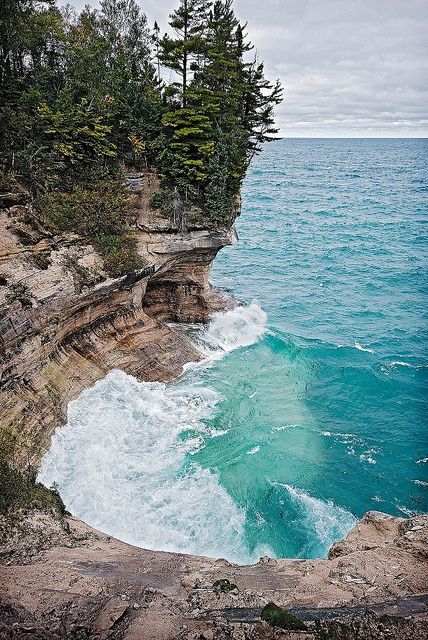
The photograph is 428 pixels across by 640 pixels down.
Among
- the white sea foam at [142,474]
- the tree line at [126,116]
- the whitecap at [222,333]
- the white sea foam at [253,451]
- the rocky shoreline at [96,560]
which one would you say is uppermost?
the tree line at [126,116]

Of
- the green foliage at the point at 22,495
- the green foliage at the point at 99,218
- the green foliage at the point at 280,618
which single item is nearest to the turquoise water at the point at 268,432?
the green foliage at the point at 22,495

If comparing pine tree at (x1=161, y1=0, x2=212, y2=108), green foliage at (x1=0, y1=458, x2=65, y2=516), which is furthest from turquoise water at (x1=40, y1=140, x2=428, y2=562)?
pine tree at (x1=161, y1=0, x2=212, y2=108)

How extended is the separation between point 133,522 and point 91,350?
8.81 m

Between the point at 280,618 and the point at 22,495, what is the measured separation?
26.2ft

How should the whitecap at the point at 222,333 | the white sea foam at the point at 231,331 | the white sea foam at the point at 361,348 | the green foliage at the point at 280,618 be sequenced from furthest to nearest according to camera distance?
the white sea foam at the point at 361,348 → the white sea foam at the point at 231,331 → the whitecap at the point at 222,333 → the green foliage at the point at 280,618

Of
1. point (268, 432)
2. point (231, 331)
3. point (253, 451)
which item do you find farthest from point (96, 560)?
point (231, 331)

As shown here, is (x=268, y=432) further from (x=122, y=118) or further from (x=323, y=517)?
(x=122, y=118)

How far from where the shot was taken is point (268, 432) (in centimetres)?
2155

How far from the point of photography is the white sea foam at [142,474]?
1530 cm

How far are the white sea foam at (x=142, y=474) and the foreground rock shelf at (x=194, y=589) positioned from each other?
3.65 metres

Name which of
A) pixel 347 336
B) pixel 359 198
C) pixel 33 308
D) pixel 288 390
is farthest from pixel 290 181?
pixel 33 308

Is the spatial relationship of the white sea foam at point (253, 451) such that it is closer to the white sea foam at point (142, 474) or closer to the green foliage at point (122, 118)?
the white sea foam at point (142, 474)

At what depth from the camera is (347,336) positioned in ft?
105

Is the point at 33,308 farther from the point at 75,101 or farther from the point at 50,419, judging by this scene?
the point at 75,101
